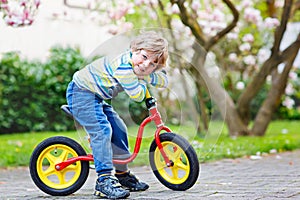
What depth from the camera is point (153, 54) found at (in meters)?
3.69

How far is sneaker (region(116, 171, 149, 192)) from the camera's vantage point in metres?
4.09

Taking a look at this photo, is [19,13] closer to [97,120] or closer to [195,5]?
[195,5]

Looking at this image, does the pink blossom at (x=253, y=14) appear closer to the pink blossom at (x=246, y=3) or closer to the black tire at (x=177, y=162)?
the pink blossom at (x=246, y=3)

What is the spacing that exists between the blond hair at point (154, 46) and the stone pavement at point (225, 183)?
83 cm

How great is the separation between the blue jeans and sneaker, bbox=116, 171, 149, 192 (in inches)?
→ 8.0

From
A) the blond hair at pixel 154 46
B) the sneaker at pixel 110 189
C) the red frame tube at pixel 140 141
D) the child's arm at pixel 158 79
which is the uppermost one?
the blond hair at pixel 154 46

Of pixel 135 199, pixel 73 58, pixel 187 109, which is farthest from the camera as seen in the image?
pixel 73 58

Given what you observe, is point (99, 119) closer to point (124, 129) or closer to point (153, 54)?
point (124, 129)

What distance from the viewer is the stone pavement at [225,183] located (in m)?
3.76

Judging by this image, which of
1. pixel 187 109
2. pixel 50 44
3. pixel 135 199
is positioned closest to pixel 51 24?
pixel 50 44

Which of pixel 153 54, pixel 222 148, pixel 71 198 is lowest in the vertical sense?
pixel 222 148

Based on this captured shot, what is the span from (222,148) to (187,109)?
248 cm

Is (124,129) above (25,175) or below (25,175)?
above

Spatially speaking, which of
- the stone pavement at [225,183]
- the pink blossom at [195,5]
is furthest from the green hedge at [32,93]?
the stone pavement at [225,183]
